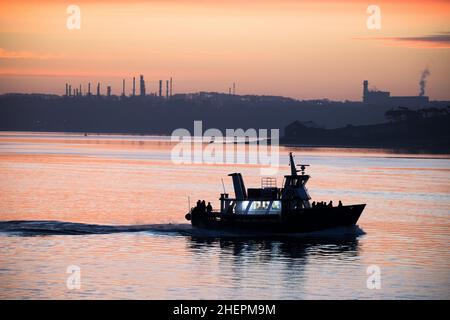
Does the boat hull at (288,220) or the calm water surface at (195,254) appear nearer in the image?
the calm water surface at (195,254)

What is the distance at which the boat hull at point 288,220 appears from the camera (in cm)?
8662

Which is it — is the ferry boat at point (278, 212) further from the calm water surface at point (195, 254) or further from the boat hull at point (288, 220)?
the calm water surface at point (195, 254)

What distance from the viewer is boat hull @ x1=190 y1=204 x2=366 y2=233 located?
8662cm

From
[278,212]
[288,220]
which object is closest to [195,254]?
[278,212]

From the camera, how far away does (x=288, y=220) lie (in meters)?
86.6

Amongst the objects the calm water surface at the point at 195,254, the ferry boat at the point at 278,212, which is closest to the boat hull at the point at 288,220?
the ferry boat at the point at 278,212

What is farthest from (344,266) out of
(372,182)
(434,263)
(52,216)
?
(372,182)

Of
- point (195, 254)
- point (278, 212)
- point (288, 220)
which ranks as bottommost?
point (195, 254)

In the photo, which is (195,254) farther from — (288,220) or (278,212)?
(288,220)

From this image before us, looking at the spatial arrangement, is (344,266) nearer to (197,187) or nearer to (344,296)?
(344,296)

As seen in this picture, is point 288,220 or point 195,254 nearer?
point 195,254

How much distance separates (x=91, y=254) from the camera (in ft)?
250

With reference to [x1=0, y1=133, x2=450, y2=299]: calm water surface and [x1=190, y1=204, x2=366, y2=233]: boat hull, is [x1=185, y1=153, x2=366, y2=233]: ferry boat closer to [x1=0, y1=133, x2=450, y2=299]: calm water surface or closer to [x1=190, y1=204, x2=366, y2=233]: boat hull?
[x1=190, y1=204, x2=366, y2=233]: boat hull

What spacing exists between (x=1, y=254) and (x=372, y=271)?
95.5 ft
